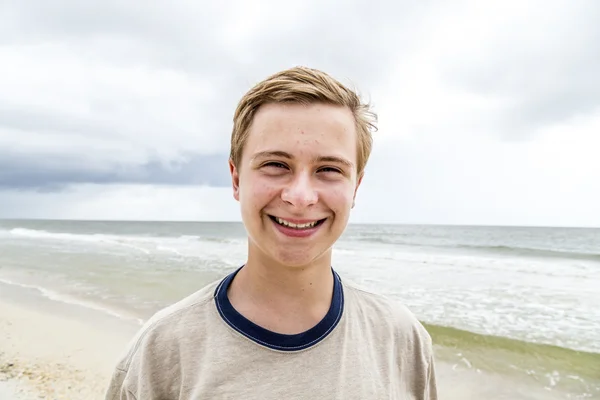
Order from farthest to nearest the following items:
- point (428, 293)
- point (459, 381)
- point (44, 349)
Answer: point (428, 293) < point (44, 349) < point (459, 381)

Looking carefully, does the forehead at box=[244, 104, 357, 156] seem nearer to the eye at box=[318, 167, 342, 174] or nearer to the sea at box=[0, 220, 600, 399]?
the eye at box=[318, 167, 342, 174]

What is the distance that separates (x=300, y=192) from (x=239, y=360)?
600mm

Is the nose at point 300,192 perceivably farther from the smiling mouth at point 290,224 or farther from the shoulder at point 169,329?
the shoulder at point 169,329

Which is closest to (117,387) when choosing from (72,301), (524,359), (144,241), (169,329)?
(169,329)

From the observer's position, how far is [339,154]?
4.88ft

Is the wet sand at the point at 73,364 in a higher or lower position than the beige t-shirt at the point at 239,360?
lower

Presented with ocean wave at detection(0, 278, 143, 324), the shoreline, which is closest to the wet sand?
the shoreline

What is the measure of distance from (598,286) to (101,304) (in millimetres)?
16330

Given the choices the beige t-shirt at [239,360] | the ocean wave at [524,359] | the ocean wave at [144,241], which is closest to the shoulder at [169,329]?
the beige t-shirt at [239,360]

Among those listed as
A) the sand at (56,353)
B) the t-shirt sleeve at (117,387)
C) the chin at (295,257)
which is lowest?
the sand at (56,353)

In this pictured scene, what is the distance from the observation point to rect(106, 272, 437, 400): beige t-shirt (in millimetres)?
1307

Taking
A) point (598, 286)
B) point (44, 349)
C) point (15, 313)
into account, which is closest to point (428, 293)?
point (598, 286)

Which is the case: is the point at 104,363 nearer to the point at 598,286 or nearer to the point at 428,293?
the point at 428,293

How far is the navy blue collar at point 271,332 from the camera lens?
1366 mm
